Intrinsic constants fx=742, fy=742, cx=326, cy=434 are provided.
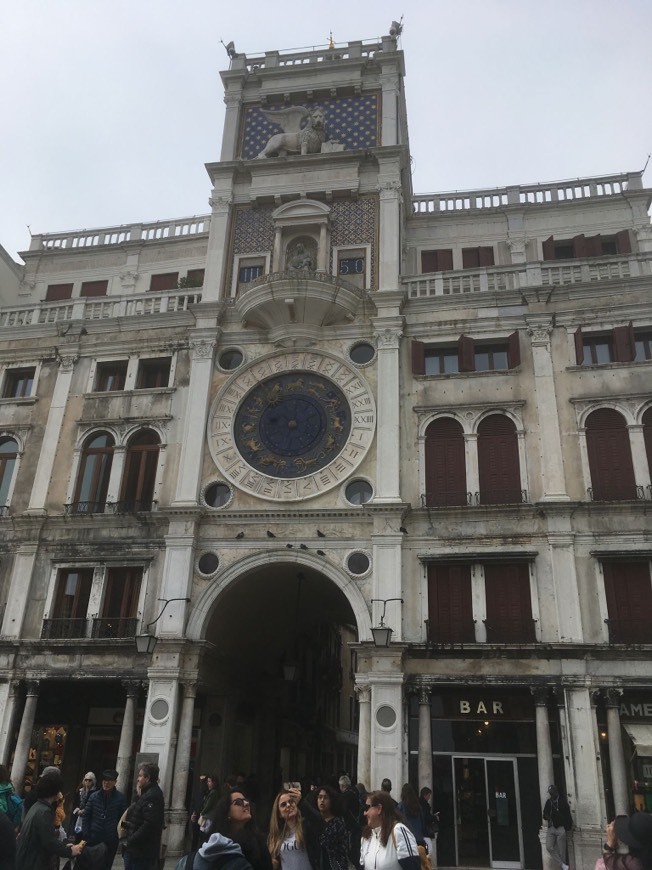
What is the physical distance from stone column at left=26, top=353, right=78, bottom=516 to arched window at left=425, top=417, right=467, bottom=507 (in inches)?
522

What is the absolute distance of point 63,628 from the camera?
78.8ft

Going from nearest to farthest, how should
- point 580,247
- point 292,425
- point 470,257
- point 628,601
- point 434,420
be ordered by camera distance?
point 628,601
point 434,420
point 292,425
point 580,247
point 470,257

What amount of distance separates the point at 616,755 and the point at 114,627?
49.7 feet

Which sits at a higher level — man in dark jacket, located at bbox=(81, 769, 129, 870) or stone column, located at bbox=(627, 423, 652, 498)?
stone column, located at bbox=(627, 423, 652, 498)

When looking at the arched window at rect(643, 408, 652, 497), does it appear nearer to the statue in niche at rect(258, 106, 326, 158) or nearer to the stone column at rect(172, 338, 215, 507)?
the stone column at rect(172, 338, 215, 507)

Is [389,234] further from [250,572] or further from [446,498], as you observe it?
[250,572]

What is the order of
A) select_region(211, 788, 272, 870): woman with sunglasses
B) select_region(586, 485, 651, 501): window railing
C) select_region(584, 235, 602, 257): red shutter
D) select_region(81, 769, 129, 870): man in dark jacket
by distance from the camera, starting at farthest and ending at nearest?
select_region(584, 235, 602, 257): red shutter < select_region(586, 485, 651, 501): window railing < select_region(81, 769, 129, 870): man in dark jacket < select_region(211, 788, 272, 870): woman with sunglasses

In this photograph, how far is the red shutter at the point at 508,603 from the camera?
21.3m

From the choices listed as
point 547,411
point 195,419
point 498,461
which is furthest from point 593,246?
point 195,419

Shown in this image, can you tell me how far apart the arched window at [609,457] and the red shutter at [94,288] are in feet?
70.6

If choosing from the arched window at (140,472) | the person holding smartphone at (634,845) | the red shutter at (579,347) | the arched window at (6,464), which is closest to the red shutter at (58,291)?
the arched window at (6,464)

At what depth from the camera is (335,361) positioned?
1027 inches

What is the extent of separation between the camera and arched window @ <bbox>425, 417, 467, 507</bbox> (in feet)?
77.2

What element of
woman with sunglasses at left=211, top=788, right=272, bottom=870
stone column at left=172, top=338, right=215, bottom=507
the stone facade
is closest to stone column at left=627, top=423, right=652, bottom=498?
the stone facade
